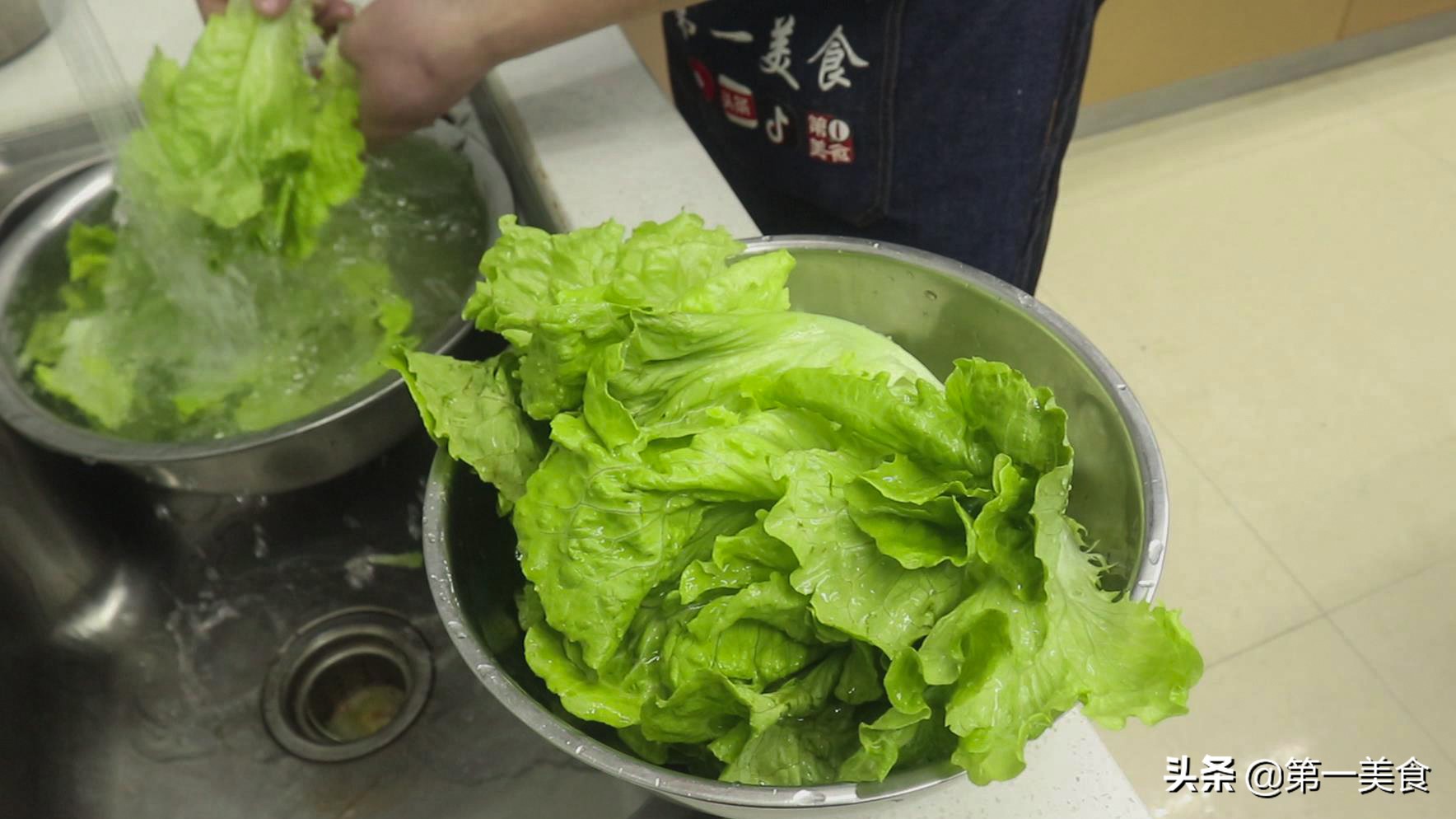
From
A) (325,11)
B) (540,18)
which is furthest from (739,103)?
(325,11)

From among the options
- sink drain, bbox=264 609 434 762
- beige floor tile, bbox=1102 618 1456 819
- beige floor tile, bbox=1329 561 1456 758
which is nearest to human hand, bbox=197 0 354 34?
sink drain, bbox=264 609 434 762

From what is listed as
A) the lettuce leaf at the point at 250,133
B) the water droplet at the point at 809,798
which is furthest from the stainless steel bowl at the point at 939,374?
the lettuce leaf at the point at 250,133

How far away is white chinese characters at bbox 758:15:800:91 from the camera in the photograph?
1009mm

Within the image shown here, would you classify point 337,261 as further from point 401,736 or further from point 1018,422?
point 1018,422

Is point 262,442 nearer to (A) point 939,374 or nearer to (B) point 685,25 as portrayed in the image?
(A) point 939,374

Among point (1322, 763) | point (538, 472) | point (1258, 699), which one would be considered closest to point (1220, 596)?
point (1258, 699)

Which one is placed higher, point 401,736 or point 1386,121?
point 401,736

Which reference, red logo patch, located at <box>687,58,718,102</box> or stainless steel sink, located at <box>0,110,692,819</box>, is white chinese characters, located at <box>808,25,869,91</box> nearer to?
red logo patch, located at <box>687,58,718,102</box>

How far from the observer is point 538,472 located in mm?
590

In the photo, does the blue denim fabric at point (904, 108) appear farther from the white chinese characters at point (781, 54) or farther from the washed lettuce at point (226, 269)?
the washed lettuce at point (226, 269)

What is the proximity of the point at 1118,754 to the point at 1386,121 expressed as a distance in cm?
210

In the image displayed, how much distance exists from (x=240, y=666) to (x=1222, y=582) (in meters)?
1.60

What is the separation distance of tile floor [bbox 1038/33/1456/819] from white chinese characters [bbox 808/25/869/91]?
115cm

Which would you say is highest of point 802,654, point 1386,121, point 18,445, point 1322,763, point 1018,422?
point 1018,422
